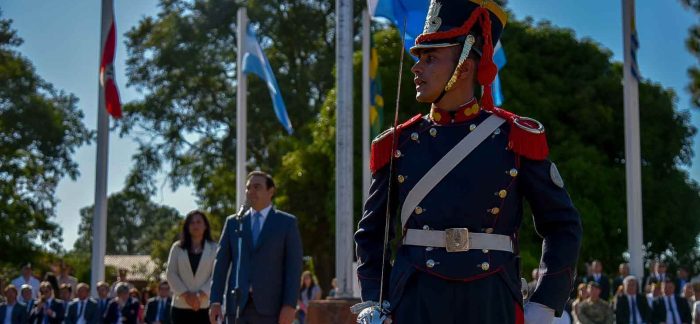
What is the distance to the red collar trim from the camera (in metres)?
4.92

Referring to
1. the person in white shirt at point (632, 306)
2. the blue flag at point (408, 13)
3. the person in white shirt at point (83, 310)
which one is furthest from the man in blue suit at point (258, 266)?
the person in white shirt at point (632, 306)

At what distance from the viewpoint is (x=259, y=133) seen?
43438mm

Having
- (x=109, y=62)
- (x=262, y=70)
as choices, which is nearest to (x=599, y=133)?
(x=262, y=70)

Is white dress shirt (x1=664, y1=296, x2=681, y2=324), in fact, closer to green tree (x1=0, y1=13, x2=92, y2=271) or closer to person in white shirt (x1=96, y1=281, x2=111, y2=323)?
person in white shirt (x1=96, y1=281, x2=111, y2=323)

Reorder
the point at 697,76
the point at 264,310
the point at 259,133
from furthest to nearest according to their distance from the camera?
the point at 259,133, the point at 697,76, the point at 264,310

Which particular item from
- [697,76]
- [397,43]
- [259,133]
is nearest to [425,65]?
[697,76]

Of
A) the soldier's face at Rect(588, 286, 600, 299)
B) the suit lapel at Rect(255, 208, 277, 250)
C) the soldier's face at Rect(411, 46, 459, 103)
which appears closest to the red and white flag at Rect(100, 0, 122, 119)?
the soldier's face at Rect(588, 286, 600, 299)

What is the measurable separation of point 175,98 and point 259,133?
3.33 meters

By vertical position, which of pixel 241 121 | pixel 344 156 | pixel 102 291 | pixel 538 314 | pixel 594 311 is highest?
pixel 241 121

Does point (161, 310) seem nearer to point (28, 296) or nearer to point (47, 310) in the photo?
point (47, 310)

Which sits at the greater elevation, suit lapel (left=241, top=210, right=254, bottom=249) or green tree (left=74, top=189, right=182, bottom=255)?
green tree (left=74, top=189, right=182, bottom=255)

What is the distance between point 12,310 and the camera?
2216 cm

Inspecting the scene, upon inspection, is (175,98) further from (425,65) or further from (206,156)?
(425,65)

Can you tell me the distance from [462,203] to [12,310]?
18.7 meters
